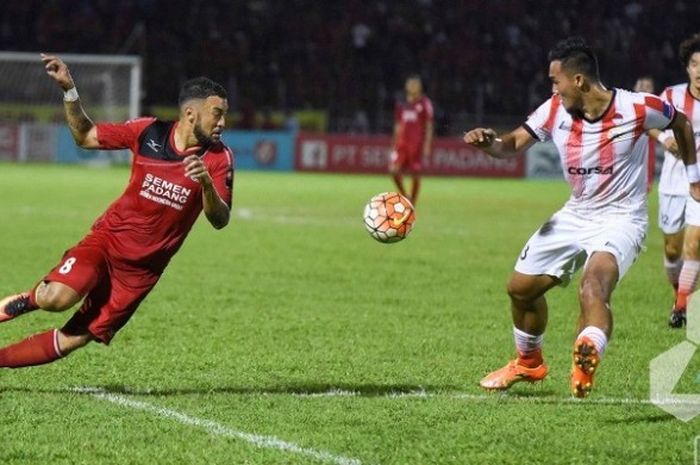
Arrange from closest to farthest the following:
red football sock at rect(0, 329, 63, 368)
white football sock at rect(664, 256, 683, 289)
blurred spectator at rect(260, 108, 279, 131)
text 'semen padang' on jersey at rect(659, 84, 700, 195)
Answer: red football sock at rect(0, 329, 63, 368), text 'semen padang' on jersey at rect(659, 84, 700, 195), white football sock at rect(664, 256, 683, 289), blurred spectator at rect(260, 108, 279, 131)

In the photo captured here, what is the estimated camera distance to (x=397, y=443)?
540cm

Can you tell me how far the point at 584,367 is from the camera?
5.47m

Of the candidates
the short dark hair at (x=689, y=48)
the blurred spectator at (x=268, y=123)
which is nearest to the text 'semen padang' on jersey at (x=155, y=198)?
the short dark hair at (x=689, y=48)

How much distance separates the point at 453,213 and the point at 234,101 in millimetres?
17952

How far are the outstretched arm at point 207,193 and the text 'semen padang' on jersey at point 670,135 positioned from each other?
175 inches

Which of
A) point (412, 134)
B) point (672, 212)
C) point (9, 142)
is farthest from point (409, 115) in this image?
point (9, 142)

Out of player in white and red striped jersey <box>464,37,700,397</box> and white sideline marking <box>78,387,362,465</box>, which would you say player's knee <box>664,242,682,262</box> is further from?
white sideline marking <box>78,387,362,465</box>

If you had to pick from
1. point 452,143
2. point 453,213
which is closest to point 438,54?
point 452,143

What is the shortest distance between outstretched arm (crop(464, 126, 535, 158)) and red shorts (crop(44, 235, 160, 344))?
6.18 ft

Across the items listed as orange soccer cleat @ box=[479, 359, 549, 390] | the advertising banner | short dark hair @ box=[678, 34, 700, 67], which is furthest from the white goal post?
orange soccer cleat @ box=[479, 359, 549, 390]

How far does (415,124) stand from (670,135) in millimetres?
13333

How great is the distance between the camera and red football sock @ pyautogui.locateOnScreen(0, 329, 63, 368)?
6352mm

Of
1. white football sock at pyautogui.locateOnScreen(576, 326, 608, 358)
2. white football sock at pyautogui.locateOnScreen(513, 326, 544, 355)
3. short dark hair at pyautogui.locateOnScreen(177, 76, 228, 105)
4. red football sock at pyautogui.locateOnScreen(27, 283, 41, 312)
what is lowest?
white football sock at pyautogui.locateOnScreen(513, 326, 544, 355)

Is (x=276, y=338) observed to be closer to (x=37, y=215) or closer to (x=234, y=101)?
(x=37, y=215)
